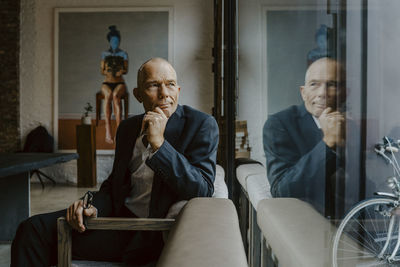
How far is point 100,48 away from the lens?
19.4 ft

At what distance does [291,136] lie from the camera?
65 cm

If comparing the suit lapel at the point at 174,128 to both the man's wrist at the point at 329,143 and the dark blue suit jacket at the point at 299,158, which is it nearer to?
the dark blue suit jacket at the point at 299,158

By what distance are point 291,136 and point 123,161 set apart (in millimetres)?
969

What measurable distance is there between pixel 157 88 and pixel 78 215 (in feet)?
1.92

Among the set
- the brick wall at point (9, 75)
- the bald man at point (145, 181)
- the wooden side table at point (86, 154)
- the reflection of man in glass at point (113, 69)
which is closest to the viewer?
the bald man at point (145, 181)

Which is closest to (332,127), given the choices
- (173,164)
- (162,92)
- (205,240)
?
(205,240)

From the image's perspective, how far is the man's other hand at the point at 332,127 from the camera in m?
0.35

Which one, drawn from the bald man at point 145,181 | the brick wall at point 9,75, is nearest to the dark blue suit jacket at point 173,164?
the bald man at point 145,181

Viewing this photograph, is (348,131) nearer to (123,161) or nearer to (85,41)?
(123,161)

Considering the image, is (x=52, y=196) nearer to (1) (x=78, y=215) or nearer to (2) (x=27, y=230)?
(2) (x=27, y=230)

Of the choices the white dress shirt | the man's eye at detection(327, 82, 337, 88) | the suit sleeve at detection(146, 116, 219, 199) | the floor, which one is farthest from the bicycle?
the floor

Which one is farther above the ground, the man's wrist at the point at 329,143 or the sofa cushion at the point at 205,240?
the man's wrist at the point at 329,143

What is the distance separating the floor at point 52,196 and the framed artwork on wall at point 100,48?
1.12 metres

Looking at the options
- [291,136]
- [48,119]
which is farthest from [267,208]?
[48,119]
